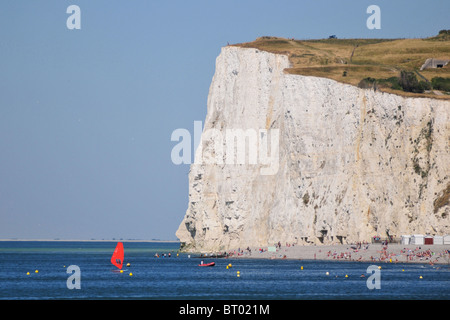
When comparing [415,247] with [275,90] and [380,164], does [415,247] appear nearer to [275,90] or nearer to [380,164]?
[380,164]

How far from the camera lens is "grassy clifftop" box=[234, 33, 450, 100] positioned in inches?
3745

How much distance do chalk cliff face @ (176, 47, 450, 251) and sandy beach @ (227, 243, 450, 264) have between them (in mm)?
2593

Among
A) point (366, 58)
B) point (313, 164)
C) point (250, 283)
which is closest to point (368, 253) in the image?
point (313, 164)

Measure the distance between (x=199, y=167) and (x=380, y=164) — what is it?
3225 cm

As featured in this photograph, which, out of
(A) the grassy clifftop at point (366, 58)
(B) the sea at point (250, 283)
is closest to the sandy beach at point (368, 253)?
(B) the sea at point (250, 283)

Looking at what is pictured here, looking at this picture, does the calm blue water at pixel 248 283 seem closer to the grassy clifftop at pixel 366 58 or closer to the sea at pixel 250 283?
the sea at pixel 250 283

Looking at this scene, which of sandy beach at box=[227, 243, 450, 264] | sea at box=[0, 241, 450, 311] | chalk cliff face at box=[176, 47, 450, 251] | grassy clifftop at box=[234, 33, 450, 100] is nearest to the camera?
sea at box=[0, 241, 450, 311]

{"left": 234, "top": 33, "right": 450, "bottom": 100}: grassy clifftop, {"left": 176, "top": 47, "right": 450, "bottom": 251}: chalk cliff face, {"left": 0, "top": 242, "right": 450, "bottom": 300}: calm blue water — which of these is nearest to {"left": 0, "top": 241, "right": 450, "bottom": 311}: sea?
{"left": 0, "top": 242, "right": 450, "bottom": 300}: calm blue water

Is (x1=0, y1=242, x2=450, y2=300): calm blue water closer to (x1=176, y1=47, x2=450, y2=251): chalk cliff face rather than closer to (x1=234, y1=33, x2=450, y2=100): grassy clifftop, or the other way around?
(x1=176, y1=47, x2=450, y2=251): chalk cliff face

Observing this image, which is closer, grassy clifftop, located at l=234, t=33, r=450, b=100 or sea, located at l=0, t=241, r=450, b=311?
sea, located at l=0, t=241, r=450, b=311

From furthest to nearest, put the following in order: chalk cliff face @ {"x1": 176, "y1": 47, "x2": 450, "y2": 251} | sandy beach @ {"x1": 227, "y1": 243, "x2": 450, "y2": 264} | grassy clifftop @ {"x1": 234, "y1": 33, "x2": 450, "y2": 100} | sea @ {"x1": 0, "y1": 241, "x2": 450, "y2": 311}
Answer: grassy clifftop @ {"x1": 234, "y1": 33, "x2": 450, "y2": 100}
chalk cliff face @ {"x1": 176, "y1": 47, "x2": 450, "y2": 251}
sandy beach @ {"x1": 227, "y1": 243, "x2": 450, "y2": 264}
sea @ {"x1": 0, "y1": 241, "x2": 450, "y2": 311}

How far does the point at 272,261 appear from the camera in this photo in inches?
3435
